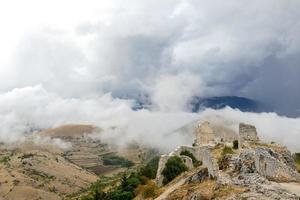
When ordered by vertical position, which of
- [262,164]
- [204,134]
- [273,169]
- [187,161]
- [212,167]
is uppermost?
[204,134]

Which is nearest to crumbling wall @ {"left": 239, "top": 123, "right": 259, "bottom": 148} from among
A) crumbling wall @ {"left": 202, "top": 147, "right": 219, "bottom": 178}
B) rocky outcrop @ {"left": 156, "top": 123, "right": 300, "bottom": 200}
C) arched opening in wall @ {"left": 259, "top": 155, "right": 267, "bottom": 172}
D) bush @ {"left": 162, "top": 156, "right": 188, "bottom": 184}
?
crumbling wall @ {"left": 202, "top": 147, "right": 219, "bottom": 178}

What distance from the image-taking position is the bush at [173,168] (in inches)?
3472

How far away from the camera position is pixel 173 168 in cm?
8912

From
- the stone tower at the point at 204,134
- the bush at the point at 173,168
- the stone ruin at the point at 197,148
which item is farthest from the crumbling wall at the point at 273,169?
the stone tower at the point at 204,134

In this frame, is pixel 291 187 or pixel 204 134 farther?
pixel 204 134

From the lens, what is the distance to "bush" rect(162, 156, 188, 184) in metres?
88.2

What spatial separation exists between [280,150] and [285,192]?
46.4 feet

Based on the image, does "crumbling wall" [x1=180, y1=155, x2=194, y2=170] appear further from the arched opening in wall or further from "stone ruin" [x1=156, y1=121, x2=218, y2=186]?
the arched opening in wall

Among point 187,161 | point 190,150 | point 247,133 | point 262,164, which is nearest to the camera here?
point 262,164

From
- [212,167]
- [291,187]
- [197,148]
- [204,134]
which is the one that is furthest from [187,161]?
[291,187]

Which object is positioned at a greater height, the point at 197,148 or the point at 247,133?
the point at 247,133

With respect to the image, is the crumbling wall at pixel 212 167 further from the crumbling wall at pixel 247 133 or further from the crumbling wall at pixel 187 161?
the crumbling wall at pixel 187 161

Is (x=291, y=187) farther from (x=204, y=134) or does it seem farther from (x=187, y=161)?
(x=204, y=134)

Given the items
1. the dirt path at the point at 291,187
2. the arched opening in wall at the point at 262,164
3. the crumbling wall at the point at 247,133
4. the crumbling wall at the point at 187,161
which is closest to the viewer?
the dirt path at the point at 291,187
